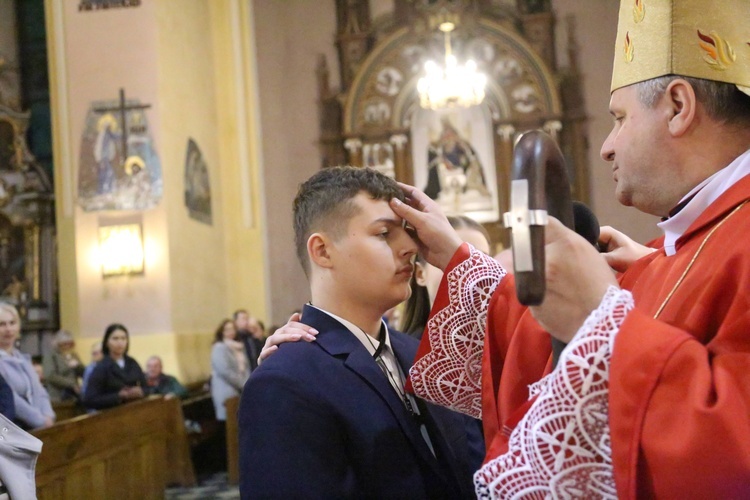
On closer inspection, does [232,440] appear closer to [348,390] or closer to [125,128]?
[125,128]

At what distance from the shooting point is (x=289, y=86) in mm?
13547

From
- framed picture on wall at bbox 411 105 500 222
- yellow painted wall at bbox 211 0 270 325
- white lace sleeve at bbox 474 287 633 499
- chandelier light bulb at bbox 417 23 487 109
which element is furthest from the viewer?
framed picture on wall at bbox 411 105 500 222

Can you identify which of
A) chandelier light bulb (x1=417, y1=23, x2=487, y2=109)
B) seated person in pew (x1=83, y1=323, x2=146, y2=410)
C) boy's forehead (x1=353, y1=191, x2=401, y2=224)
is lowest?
seated person in pew (x1=83, y1=323, x2=146, y2=410)

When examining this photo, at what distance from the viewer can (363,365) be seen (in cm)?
175

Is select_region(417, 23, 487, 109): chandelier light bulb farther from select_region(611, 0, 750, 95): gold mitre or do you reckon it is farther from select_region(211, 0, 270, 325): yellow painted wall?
select_region(611, 0, 750, 95): gold mitre

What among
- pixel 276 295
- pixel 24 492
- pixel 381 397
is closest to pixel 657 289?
pixel 381 397

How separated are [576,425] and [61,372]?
25.6 ft

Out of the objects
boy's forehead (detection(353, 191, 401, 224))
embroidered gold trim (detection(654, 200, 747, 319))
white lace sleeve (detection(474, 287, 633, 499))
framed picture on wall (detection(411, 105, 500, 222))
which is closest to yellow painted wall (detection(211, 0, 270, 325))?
framed picture on wall (detection(411, 105, 500, 222))

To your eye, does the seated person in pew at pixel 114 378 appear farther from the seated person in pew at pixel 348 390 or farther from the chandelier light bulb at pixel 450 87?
the chandelier light bulb at pixel 450 87

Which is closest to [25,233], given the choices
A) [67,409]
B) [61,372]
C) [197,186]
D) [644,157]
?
[197,186]

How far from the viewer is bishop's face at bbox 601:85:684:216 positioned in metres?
1.40

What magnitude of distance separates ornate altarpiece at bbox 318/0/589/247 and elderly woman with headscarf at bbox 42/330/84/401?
19.2 feet

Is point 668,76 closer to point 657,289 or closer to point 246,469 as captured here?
point 657,289

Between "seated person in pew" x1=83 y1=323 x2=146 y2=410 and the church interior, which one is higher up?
the church interior
